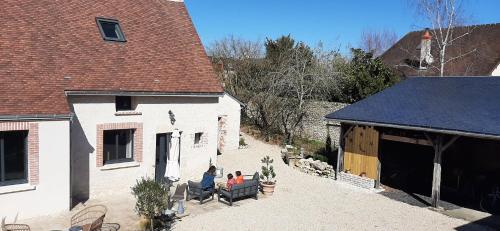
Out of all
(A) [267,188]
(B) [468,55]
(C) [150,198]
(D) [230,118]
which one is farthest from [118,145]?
(B) [468,55]

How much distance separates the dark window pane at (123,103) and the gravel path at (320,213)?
4828mm

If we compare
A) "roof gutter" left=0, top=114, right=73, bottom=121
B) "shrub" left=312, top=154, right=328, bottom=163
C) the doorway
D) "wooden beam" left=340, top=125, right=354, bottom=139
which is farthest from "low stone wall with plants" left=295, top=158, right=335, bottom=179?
"roof gutter" left=0, top=114, right=73, bottom=121

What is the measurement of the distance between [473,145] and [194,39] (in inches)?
504

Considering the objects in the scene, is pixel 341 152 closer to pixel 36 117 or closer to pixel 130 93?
pixel 130 93

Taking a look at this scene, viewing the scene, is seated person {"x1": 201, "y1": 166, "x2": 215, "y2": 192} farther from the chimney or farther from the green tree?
Result: the chimney

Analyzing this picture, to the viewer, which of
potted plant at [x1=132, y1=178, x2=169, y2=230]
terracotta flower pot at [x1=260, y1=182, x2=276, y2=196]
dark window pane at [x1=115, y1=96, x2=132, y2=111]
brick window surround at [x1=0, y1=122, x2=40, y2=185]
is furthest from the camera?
terracotta flower pot at [x1=260, y1=182, x2=276, y2=196]

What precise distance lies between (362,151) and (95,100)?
10.4 m

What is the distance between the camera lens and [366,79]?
1030 inches

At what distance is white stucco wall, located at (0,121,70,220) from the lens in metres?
11.2

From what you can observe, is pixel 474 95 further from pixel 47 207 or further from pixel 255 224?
pixel 47 207

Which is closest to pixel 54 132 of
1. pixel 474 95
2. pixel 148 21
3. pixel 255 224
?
pixel 255 224

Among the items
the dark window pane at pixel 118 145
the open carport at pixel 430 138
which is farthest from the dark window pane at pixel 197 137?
the open carport at pixel 430 138

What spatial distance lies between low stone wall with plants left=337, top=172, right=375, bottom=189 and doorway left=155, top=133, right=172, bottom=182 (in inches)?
288

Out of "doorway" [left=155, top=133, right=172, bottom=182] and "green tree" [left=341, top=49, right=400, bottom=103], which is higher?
"green tree" [left=341, top=49, right=400, bottom=103]
